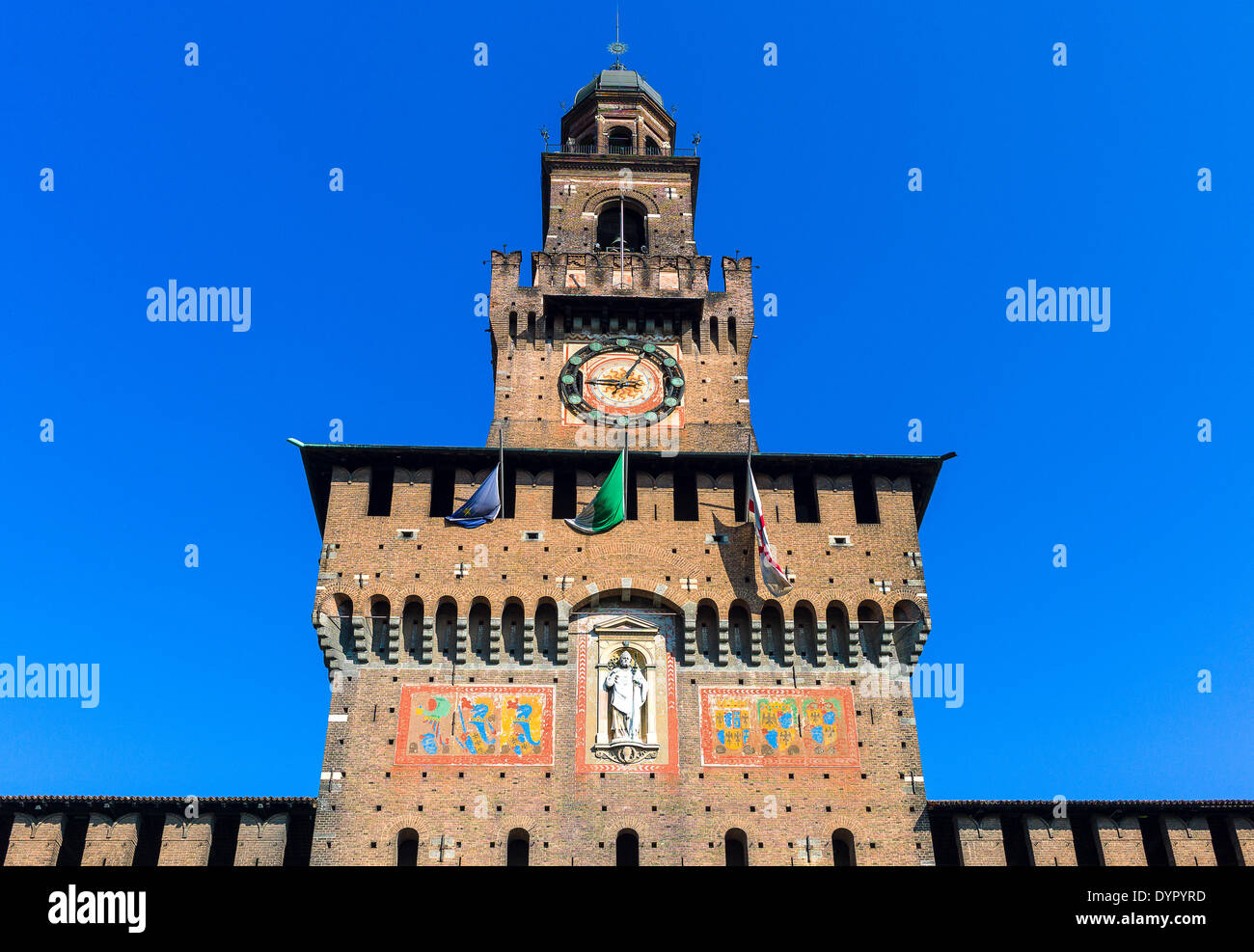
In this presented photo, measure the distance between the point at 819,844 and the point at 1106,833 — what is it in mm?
6597

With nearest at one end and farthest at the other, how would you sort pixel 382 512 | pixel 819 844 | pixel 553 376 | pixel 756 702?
pixel 819 844, pixel 756 702, pixel 382 512, pixel 553 376

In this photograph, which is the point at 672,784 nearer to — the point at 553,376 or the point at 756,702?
the point at 756,702

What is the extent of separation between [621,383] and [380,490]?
8.29 metres

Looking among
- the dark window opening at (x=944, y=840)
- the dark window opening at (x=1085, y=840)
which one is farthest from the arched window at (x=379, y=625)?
the dark window opening at (x=1085, y=840)

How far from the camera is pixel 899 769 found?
30.0m

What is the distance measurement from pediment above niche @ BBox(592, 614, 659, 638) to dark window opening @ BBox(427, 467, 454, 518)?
4873 millimetres

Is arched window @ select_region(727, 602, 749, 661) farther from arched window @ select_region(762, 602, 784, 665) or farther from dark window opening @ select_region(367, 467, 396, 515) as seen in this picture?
dark window opening @ select_region(367, 467, 396, 515)

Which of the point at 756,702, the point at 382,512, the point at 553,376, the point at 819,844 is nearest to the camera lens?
the point at 819,844

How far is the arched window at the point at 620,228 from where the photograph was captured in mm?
43594

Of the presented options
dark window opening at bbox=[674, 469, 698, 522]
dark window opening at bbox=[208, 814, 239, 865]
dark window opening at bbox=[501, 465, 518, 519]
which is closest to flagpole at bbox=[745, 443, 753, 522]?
dark window opening at bbox=[674, 469, 698, 522]

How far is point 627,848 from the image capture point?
29.1 m

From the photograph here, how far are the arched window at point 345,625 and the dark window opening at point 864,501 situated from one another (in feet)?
41.5
